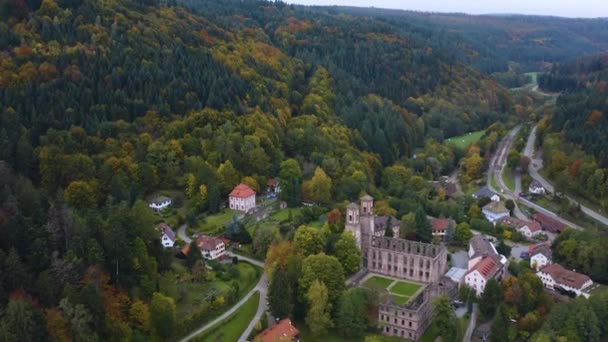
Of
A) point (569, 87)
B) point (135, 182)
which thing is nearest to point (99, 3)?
point (135, 182)

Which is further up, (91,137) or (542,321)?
(91,137)

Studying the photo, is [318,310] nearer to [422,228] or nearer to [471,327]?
[471,327]

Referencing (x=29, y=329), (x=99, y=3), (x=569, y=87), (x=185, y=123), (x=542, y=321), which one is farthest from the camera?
(x=569, y=87)

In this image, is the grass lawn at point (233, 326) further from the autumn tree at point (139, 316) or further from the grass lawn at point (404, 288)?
the grass lawn at point (404, 288)

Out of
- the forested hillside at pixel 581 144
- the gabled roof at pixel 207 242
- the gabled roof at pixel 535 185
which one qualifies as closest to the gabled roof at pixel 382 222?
the gabled roof at pixel 207 242

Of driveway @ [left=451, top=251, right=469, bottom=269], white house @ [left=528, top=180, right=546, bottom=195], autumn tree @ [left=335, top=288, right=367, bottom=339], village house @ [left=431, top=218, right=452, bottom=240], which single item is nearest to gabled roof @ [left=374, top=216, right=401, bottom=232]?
village house @ [left=431, top=218, right=452, bottom=240]

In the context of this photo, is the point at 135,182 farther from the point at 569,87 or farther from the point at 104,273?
the point at 569,87
